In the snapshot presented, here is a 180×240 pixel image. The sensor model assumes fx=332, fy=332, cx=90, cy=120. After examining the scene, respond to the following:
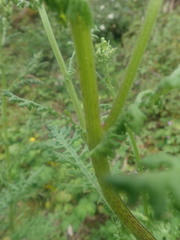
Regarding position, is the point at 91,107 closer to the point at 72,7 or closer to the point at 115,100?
the point at 115,100

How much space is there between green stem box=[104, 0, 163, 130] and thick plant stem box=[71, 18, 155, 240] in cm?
4

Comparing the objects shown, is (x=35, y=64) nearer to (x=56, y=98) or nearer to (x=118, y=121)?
(x=118, y=121)

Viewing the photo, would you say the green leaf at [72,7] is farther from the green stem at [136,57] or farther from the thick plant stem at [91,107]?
the green stem at [136,57]

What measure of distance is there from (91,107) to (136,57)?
151 mm

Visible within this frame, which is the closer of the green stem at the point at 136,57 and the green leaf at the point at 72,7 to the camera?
the green leaf at the point at 72,7

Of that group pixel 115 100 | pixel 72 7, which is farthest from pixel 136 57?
pixel 72 7

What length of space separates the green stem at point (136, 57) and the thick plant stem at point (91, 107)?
43 millimetres

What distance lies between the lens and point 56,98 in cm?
498

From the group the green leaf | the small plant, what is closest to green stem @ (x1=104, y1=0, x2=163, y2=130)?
the small plant

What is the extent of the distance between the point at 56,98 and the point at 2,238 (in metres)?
2.89

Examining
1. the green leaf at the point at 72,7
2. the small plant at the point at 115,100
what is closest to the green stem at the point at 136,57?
the small plant at the point at 115,100

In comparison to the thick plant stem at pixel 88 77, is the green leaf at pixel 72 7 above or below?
above

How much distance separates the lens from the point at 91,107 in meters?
0.73

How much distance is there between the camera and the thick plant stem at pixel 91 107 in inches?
26.3
